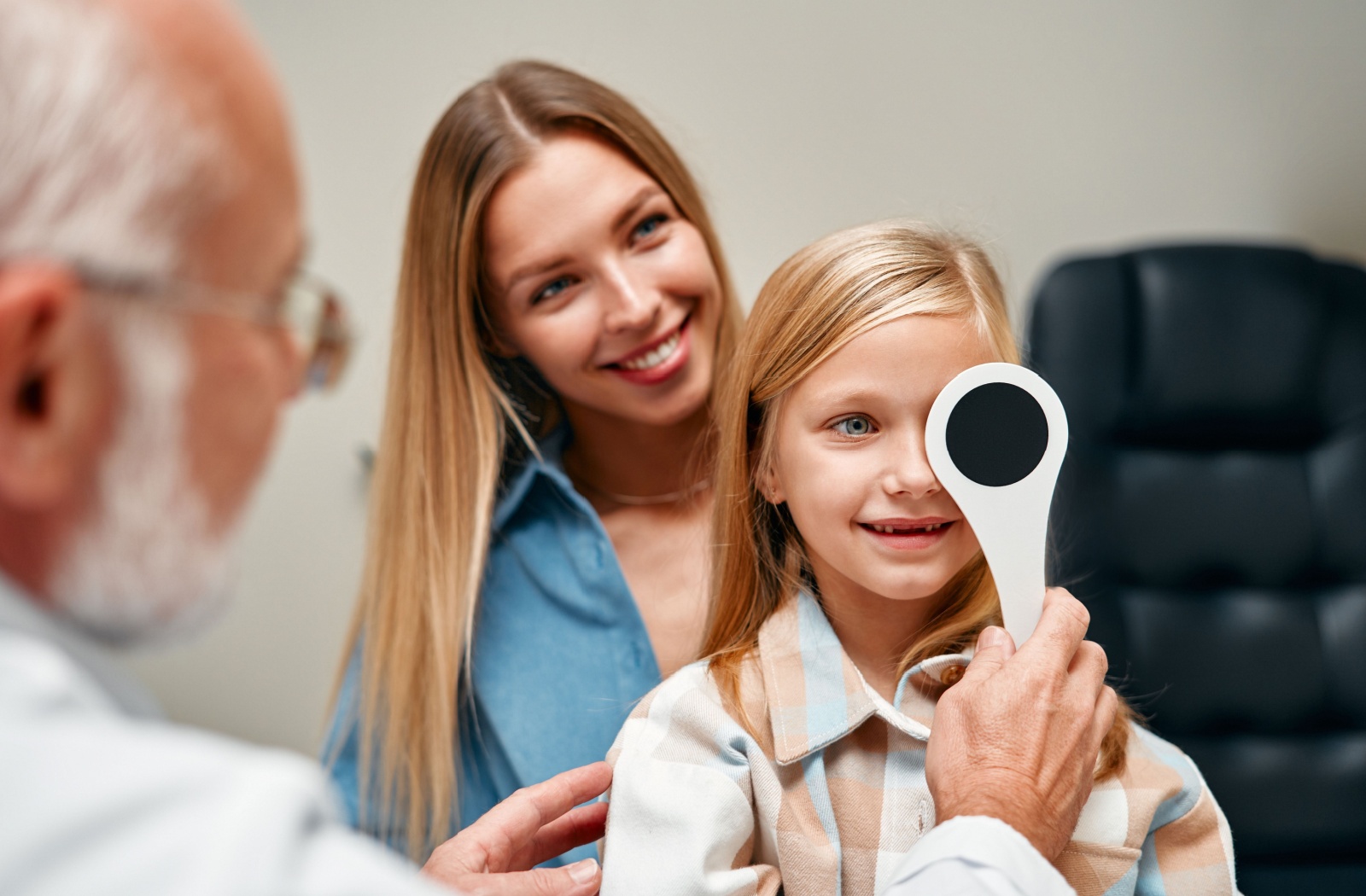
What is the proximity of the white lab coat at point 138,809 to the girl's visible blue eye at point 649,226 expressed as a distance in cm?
82

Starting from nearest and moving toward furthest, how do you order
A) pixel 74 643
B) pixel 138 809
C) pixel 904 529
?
pixel 138 809, pixel 74 643, pixel 904 529

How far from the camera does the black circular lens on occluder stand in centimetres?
81

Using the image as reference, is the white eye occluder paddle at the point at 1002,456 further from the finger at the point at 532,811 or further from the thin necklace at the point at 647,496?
the thin necklace at the point at 647,496

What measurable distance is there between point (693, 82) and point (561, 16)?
0.25 metres

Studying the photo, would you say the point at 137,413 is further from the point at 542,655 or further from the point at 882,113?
the point at 882,113

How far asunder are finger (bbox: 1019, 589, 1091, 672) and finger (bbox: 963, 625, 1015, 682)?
1cm

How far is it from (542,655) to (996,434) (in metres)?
0.66

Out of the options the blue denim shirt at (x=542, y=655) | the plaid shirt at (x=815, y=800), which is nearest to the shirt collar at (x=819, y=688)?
the plaid shirt at (x=815, y=800)

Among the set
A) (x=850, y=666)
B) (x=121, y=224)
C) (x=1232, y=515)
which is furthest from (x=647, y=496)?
(x=121, y=224)

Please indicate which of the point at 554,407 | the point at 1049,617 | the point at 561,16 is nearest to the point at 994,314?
the point at 1049,617

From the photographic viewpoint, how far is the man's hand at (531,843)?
2.88ft

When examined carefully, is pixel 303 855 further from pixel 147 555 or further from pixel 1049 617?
pixel 1049 617

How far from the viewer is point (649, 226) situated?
1.26 meters

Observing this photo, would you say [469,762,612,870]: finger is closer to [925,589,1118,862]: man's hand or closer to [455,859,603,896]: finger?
[455,859,603,896]: finger
